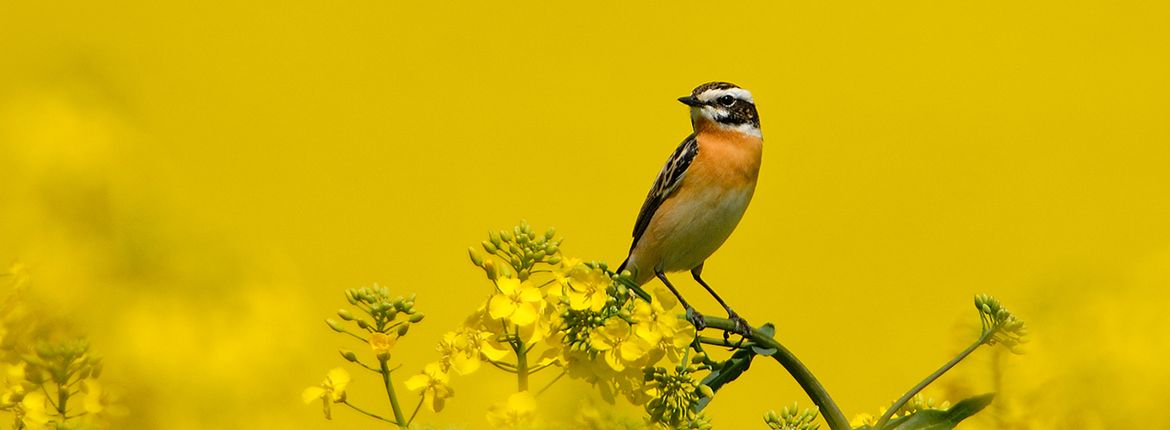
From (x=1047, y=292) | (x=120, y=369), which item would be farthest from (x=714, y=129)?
(x=120, y=369)

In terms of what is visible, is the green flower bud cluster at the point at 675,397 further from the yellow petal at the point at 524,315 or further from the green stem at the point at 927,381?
the green stem at the point at 927,381

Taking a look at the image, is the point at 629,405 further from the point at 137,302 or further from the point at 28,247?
the point at 28,247

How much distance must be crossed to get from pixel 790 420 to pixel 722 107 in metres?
2.31

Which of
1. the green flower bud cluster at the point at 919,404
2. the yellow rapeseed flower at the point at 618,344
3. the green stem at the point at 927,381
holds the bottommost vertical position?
the green stem at the point at 927,381

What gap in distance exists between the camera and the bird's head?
18.2 ft

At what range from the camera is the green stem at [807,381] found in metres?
3.35

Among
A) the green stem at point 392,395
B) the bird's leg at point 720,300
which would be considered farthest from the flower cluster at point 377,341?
the bird's leg at point 720,300

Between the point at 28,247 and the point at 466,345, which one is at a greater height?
the point at 28,247

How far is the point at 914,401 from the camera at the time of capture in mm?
3904

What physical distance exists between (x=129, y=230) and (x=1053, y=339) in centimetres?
315

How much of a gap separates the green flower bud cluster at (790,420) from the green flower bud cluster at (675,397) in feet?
1.59

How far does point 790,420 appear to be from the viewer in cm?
354

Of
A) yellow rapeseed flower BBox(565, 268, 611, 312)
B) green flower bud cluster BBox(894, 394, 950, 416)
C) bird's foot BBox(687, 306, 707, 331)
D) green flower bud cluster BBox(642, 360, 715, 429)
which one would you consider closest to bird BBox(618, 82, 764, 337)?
bird's foot BBox(687, 306, 707, 331)

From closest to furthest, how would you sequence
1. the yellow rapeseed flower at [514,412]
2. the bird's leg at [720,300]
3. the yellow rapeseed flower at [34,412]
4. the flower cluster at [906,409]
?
the yellow rapeseed flower at [514,412] < the yellow rapeseed flower at [34,412] < the flower cluster at [906,409] < the bird's leg at [720,300]
